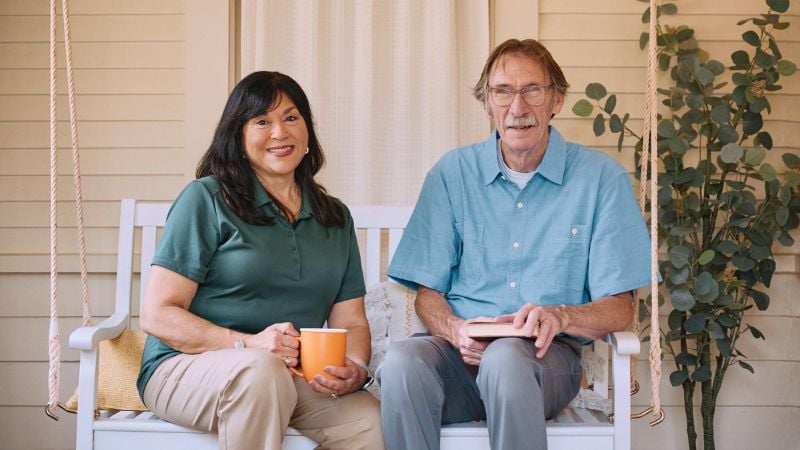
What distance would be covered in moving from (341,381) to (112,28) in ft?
5.68

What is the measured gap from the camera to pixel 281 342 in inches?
75.7

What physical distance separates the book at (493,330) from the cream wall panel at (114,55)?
5.17 feet

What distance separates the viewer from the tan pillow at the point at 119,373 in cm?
216

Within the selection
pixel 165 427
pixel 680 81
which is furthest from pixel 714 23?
pixel 165 427

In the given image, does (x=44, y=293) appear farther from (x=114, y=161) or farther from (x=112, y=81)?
(x=112, y=81)

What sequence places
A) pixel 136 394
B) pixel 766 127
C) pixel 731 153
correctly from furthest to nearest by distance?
pixel 766 127 → pixel 731 153 → pixel 136 394

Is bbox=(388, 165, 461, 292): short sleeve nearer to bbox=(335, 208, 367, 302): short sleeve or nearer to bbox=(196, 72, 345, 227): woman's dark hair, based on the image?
bbox=(335, 208, 367, 302): short sleeve

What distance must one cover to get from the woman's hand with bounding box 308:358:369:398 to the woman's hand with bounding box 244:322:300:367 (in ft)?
0.23

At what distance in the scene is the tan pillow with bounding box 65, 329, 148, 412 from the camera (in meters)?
2.16

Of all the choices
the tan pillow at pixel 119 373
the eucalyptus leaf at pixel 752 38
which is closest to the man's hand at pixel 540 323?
the tan pillow at pixel 119 373

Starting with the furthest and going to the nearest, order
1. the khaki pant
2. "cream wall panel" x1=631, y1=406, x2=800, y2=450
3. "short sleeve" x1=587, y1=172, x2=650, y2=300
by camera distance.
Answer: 1. "cream wall panel" x1=631, y1=406, x2=800, y2=450
2. "short sleeve" x1=587, y1=172, x2=650, y2=300
3. the khaki pant

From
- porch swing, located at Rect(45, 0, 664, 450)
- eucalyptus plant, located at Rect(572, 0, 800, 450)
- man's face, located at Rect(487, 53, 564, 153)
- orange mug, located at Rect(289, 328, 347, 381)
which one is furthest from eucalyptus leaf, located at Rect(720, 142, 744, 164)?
orange mug, located at Rect(289, 328, 347, 381)

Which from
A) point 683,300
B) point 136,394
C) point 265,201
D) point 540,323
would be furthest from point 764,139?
point 136,394

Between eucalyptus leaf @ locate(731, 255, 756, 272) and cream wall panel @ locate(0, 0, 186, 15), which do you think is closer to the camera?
eucalyptus leaf @ locate(731, 255, 756, 272)
